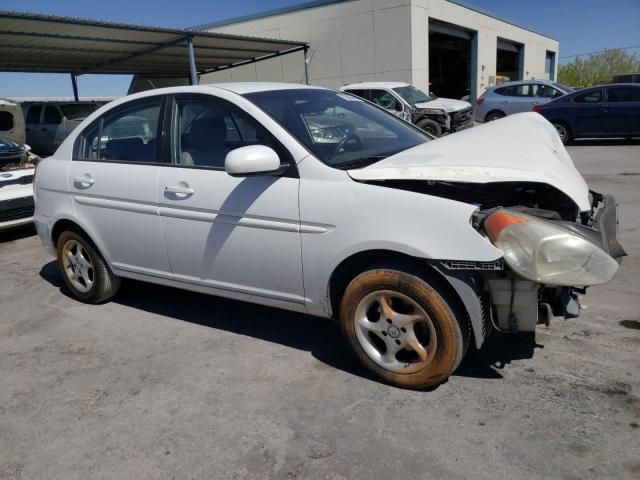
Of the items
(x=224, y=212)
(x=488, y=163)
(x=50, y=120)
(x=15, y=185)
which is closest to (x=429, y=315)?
(x=488, y=163)

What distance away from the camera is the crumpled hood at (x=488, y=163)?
2615 mm

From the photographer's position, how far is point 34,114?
630 inches

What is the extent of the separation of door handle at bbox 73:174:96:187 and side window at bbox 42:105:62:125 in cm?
1309

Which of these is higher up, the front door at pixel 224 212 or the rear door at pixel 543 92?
the rear door at pixel 543 92

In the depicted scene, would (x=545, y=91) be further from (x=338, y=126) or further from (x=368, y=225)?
(x=368, y=225)

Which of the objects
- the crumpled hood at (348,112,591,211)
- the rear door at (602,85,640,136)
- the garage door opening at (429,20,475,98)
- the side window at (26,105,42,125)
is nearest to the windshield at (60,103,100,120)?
the side window at (26,105,42,125)

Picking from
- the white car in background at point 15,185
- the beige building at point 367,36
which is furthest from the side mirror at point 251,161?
the beige building at point 367,36

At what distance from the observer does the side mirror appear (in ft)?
9.44

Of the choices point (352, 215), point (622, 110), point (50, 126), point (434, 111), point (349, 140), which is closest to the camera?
point (352, 215)

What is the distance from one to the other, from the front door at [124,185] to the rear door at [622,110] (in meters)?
12.0

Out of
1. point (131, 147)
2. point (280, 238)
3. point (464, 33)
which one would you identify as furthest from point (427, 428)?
point (464, 33)

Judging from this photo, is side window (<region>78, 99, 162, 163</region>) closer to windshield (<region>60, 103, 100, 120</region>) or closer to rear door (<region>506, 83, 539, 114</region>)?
windshield (<region>60, 103, 100, 120</region>)

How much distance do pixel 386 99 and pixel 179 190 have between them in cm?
1218

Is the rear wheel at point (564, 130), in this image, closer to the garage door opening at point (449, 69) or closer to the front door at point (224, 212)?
the front door at point (224, 212)
